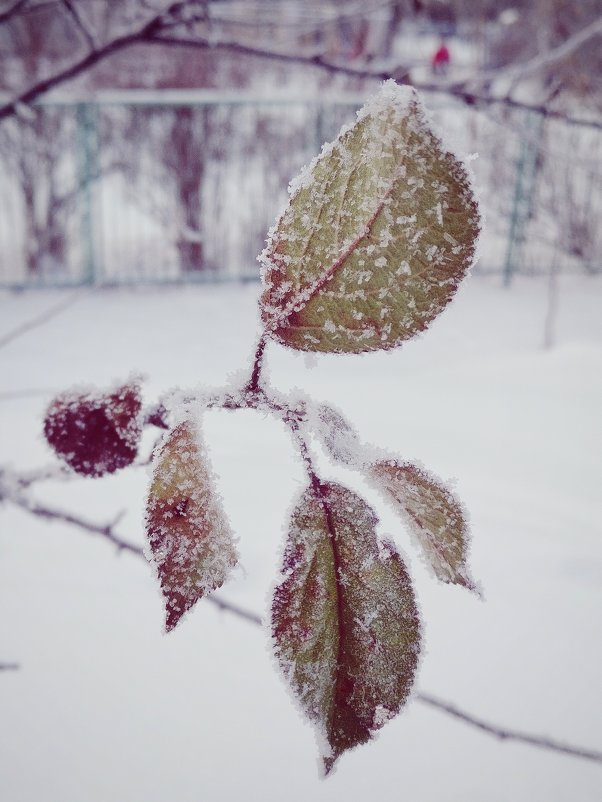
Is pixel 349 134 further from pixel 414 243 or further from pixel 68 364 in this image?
pixel 68 364

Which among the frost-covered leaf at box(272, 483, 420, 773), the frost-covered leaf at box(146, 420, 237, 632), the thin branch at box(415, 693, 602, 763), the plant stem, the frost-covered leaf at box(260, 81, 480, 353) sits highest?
the frost-covered leaf at box(260, 81, 480, 353)

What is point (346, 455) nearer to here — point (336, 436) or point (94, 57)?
point (336, 436)

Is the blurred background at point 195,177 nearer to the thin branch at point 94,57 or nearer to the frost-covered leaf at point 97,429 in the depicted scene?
the thin branch at point 94,57

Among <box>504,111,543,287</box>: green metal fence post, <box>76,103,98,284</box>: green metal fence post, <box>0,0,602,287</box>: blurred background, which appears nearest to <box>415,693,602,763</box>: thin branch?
<box>0,0,602,287</box>: blurred background

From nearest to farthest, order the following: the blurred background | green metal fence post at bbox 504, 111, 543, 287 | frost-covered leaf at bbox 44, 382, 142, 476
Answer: frost-covered leaf at bbox 44, 382, 142, 476 < the blurred background < green metal fence post at bbox 504, 111, 543, 287

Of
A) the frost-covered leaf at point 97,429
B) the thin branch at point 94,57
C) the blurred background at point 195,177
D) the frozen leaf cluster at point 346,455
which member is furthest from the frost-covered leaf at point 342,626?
the blurred background at point 195,177

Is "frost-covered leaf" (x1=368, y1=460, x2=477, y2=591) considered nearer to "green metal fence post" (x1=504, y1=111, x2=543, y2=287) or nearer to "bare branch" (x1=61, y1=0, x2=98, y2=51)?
"bare branch" (x1=61, y1=0, x2=98, y2=51)

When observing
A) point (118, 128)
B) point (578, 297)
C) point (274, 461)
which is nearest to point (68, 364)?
point (274, 461)
